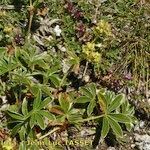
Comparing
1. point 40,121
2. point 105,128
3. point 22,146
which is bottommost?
point 22,146

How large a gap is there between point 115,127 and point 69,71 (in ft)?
2.81

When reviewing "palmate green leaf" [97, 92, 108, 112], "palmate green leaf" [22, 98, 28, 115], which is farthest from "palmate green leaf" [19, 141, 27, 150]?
"palmate green leaf" [97, 92, 108, 112]

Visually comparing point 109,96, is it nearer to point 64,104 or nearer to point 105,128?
point 105,128

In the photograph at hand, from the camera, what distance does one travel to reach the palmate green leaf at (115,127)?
4773 millimetres

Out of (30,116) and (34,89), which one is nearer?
(30,116)

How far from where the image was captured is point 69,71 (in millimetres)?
5250

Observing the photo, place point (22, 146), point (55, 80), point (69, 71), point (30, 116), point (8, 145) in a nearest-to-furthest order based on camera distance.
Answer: point (8, 145)
point (22, 146)
point (30, 116)
point (55, 80)
point (69, 71)

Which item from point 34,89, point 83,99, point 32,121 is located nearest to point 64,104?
point 83,99

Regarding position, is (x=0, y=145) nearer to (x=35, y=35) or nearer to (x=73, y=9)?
(x=35, y=35)

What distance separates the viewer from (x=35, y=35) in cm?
568

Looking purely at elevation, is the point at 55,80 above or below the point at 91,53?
below

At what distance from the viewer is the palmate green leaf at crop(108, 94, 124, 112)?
4.84 meters

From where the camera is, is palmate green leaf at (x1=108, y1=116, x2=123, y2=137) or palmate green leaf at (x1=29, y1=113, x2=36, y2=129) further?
palmate green leaf at (x1=108, y1=116, x2=123, y2=137)

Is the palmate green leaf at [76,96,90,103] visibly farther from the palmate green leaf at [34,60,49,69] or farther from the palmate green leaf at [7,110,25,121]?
the palmate green leaf at [7,110,25,121]
